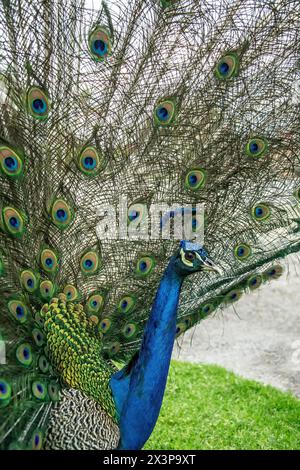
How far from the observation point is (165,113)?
2.29m

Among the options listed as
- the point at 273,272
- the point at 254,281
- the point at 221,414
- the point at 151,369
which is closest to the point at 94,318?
the point at 151,369

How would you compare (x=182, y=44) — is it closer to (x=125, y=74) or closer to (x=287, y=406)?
(x=125, y=74)

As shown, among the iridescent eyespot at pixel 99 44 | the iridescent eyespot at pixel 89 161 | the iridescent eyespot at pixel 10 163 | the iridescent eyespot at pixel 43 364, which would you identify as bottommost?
the iridescent eyespot at pixel 43 364

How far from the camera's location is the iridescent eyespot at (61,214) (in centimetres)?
225

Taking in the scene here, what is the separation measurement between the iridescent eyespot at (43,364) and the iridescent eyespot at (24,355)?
0.05m

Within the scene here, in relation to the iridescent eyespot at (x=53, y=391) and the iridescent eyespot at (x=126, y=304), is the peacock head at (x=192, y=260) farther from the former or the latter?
the iridescent eyespot at (x=53, y=391)

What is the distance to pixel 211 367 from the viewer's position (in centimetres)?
424

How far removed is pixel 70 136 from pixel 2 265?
54 centimetres

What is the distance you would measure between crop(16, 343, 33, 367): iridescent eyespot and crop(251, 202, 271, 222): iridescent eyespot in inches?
45.1

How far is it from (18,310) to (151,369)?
541mm

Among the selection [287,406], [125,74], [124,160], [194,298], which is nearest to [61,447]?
[194,298]

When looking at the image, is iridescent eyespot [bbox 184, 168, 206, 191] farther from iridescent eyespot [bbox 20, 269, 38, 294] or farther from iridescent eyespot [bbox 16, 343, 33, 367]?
iridescent eyespot [bbox 16, 343, 33, 367]

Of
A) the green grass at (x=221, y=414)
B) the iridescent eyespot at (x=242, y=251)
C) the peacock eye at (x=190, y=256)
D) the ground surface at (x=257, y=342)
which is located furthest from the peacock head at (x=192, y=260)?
the ground surface at (x=257, y=342)

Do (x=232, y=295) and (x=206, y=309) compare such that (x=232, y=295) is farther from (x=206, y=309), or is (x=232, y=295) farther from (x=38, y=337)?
(x=38, y=337)
